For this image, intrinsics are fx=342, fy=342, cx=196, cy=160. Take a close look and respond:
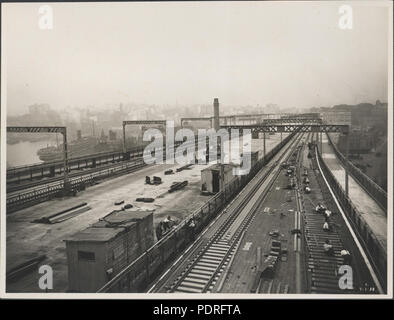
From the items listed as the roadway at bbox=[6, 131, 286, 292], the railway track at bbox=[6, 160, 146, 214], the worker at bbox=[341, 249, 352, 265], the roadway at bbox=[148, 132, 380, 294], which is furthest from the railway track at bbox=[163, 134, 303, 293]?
the railway track at bbox=[6, 160, 146, 214]

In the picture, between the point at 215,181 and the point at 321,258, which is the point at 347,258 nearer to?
the point at 321,258

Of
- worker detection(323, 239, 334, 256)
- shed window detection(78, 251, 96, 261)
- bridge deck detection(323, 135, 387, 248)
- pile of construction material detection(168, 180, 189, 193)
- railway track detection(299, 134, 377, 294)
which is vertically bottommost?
bridge deck detection(323, 135, 387, 248)

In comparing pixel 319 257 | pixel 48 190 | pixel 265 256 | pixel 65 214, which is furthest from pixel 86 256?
pixel 48 190

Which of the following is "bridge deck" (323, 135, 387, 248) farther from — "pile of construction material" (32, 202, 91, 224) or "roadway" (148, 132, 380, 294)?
"pile of construction material" (32, 202, 91, 224)

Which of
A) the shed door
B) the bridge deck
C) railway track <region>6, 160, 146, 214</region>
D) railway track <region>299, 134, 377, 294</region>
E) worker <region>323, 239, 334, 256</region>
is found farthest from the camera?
the shed door

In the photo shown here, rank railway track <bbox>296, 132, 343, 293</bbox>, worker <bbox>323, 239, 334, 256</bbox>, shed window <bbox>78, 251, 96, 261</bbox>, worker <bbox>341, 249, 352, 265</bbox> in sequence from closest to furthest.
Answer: shed window <bbox>78, 251, 96, 261</bbox>, railway track <bbox>296, 132, 343, 293</bbox>, worker <bbox>341, 249, 352, 265</bbox>, worker <bbox>323, 239, 334, 256</bbox>

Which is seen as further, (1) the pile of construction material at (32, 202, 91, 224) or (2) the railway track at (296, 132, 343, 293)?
(1) the pile of construction material at (32, 202, 91, 224)

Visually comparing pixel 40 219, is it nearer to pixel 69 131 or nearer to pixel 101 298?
pixel 101 298
